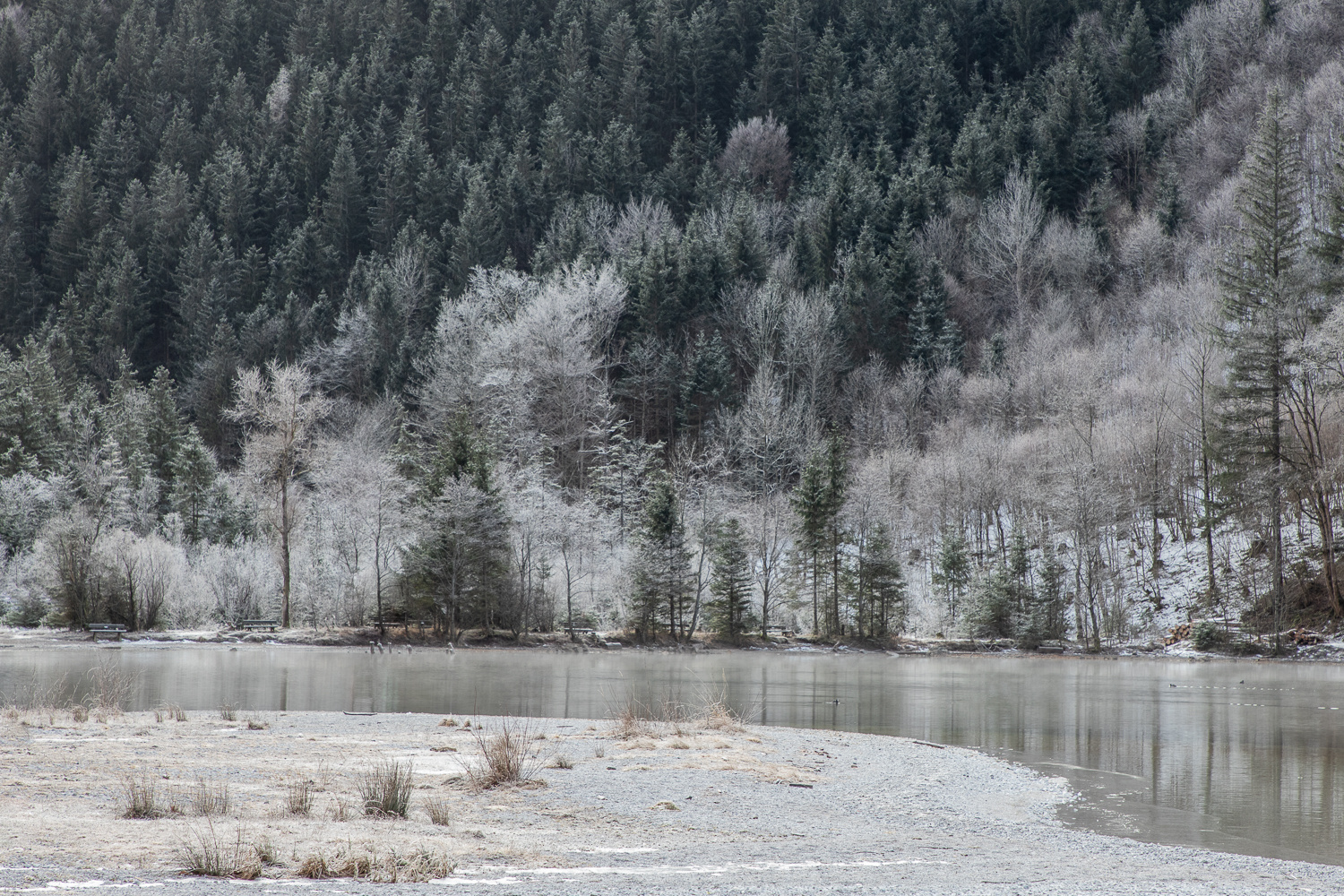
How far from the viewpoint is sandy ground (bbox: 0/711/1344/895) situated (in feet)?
28.0

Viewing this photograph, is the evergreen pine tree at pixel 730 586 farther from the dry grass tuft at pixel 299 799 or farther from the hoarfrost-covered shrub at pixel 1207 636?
the dry grass tuft at pixel 299 799

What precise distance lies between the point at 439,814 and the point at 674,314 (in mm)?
69454

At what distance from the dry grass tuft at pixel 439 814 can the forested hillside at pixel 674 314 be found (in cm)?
3879

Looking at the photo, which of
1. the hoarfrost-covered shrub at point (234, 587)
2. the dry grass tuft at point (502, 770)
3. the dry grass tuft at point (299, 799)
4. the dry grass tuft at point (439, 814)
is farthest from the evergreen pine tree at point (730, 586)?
the dry grass tuft at point (439, 814)

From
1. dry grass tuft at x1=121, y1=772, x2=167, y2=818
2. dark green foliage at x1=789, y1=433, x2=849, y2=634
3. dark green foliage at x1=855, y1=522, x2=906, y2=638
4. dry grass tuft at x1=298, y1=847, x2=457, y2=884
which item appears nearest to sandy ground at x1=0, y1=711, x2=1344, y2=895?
dry grass tuft at x1=298, y1=847, x2=457, y2=884

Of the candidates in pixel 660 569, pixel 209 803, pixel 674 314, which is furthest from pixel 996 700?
pixel 674 314

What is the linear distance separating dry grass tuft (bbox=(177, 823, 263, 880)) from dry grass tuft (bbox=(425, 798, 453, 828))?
2148 millimetres

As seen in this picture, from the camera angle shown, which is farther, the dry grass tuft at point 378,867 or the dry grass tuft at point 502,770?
the dry grass tuft at point 502,770

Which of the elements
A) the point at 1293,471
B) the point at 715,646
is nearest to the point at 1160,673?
the point at 1293,471

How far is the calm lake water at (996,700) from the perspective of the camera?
13680 millimetres

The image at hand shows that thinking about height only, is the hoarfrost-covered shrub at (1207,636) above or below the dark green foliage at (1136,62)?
below

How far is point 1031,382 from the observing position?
68.0 m

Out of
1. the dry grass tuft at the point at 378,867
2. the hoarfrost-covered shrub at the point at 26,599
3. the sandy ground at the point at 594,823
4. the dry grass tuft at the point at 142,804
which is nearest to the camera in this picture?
the dry grass tuft at the point at 378,867

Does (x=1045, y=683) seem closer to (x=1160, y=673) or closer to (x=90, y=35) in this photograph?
(x=1160, y=673)
